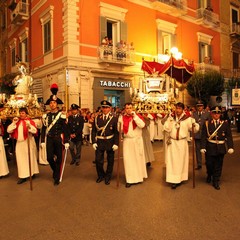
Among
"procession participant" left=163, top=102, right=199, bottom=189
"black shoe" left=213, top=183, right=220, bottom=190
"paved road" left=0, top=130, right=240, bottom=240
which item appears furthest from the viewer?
"procession participant" left=163, top=102, right=199, bottom=189

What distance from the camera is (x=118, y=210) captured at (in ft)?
16.5

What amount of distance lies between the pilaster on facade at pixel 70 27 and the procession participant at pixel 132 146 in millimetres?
10215

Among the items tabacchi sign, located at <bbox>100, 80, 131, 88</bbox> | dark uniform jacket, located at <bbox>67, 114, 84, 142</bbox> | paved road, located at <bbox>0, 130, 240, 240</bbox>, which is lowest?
paved road, located at <bbox>0, 130, 240, 240</bbox>

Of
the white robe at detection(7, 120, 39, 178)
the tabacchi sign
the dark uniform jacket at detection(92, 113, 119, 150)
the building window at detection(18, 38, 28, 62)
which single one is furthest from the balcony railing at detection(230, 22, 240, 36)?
the white robe at detection(7, 120, 39, 178)

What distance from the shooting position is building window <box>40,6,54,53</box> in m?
17.7

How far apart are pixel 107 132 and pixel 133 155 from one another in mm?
774

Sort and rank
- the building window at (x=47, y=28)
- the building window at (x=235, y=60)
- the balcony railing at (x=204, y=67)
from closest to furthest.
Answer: the building window at (x=47, y=28) < the balcony railing at (x=204, y=67) < the building window at (x=235, y=60)

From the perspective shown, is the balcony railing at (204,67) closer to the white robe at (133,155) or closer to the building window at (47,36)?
the building window at (47,36)

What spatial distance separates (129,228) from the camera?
4297 millimetres

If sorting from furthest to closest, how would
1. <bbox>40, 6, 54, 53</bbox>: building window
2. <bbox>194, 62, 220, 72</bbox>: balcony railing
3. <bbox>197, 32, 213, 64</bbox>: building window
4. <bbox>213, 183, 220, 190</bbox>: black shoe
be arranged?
<bbox>197, 32, 213, 64</bbox>: building window, <bbox>194, 62, 220, 72</bbox>: balcony railing, <bbox>40, 6, 54, 53</bbox>: building window, <bbox>213, 183, 220, 190</bbox>: black shoe

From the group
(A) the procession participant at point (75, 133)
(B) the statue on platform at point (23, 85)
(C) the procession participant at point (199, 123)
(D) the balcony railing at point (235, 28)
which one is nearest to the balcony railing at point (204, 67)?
(D) the balcony railing at point (235, 28)

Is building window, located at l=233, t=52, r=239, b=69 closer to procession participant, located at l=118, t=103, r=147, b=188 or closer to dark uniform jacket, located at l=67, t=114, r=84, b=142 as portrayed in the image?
dark uniform jacket, located at l=67, t=114, r=84, b=142

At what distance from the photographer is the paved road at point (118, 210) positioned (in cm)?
415

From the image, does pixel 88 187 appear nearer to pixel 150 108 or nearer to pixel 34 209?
pixel 34 209
